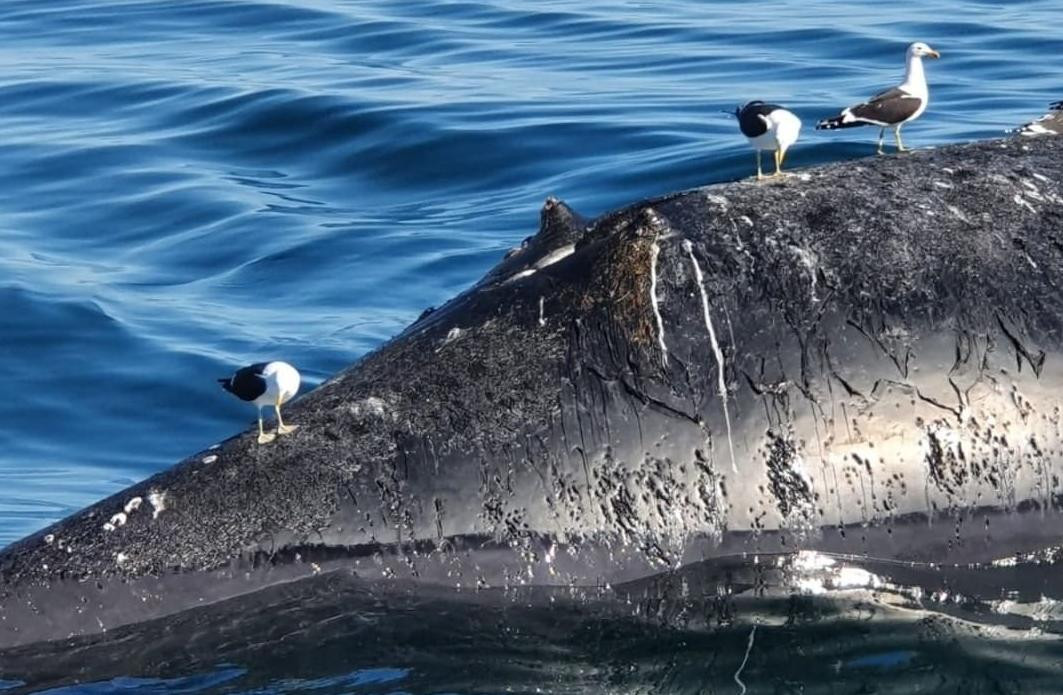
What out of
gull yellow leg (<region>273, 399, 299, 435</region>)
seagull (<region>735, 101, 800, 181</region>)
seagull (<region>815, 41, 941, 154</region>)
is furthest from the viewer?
seagull (<region>815, 41, 941, 154</region>)

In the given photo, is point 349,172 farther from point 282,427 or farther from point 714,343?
point 714,343

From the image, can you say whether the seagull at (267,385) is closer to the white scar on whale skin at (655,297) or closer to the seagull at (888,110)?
the white scar on whale skin at (655,297)

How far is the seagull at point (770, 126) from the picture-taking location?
868 cm

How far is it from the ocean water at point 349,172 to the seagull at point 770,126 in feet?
9.30

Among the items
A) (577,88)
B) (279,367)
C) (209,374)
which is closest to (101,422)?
(209,374)

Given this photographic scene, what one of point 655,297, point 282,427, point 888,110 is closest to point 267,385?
point 282,427

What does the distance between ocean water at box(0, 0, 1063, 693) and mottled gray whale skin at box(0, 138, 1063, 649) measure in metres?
0.28

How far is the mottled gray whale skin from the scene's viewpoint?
6.36 m

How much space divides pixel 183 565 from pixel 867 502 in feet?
7.08

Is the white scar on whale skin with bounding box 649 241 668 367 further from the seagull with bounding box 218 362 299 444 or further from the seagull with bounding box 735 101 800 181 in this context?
the seagull with bounding box 735 101 800 181

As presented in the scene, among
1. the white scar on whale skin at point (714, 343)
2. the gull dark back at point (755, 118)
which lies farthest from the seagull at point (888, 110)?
the white scar on whale skin at point (714, 343)

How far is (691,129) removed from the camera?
17.2 meters

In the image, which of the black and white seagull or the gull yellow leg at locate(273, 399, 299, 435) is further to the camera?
the black and white seagull

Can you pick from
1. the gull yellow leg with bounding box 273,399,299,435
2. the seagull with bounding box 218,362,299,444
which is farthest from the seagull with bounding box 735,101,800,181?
the gull yellow leg with bounding box 273,399,299,435
